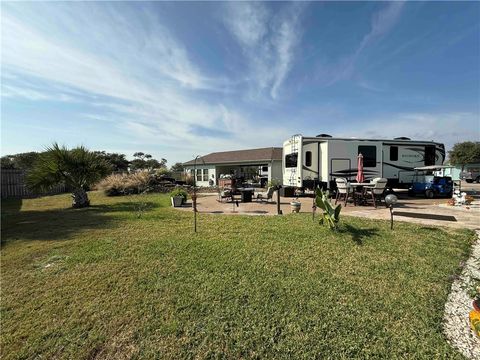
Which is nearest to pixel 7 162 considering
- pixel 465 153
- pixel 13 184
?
pixel 13 184

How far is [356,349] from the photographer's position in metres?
2.60

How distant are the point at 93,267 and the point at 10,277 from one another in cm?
136

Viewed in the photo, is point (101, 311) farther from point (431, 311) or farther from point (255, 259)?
point (431, 311)

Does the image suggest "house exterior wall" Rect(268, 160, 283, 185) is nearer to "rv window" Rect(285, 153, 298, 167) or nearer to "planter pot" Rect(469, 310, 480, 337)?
"rv window" Rect(285, 153, 298, 167)

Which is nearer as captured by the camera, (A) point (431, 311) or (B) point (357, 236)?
(A) point (431, 311)

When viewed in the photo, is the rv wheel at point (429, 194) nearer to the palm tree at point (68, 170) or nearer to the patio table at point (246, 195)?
the patio table at point (246, 195)

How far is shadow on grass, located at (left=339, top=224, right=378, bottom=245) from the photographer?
5.27 m

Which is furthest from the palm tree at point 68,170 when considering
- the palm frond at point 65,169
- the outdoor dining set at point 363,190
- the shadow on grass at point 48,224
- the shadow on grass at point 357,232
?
the outdoor dining set at point 363,190

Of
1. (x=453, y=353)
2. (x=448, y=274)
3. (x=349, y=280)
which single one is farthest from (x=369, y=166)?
(x=453, y=353)

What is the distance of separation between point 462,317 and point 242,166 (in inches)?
920

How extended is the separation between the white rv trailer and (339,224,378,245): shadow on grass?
23.3ft

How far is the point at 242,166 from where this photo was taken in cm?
2600

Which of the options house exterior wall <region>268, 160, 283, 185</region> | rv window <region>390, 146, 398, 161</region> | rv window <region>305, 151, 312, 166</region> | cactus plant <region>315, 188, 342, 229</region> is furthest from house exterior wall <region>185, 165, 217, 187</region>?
cactus plant <region>315, 188, 342, 229</region>

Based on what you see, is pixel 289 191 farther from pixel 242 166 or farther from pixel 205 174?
pixel 205 174
